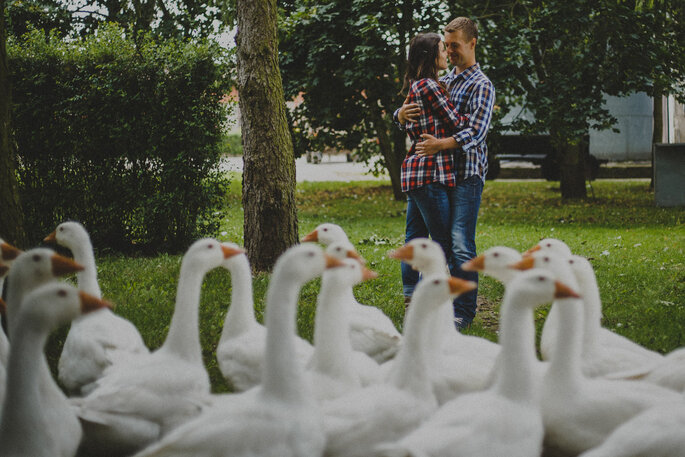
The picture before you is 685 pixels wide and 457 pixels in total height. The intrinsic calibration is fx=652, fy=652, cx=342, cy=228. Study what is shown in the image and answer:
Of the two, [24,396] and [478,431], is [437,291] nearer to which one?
[478,431]

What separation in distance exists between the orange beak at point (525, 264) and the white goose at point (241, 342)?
48.6 inches

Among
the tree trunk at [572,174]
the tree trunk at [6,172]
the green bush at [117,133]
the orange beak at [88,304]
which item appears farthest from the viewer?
the tree trunk at [572,174]

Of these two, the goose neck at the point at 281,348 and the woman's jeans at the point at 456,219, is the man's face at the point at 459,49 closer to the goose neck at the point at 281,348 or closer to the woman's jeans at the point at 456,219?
the woman's jeans at the point at 456,219

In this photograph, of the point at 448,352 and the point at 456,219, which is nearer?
the point at 448,352

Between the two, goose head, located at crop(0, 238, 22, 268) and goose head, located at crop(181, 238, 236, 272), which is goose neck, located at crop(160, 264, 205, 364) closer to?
goose head, located at crop(181, 238, 236, 272)

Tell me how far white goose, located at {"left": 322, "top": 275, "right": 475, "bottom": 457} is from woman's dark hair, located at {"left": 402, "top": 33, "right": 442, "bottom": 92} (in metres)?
2.39

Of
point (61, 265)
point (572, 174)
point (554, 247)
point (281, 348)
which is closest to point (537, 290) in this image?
point (281, 348)

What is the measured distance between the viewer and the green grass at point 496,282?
5.40 metres

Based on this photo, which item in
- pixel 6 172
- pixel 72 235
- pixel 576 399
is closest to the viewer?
pixel 576 399

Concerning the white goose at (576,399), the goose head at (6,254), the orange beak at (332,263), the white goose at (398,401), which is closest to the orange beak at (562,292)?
the white goose at (576,399)

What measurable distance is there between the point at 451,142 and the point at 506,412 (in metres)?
2.69

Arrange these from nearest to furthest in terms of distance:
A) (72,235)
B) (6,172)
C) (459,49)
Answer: (72,235), (6,172), (459,49)

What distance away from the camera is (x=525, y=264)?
132 inches

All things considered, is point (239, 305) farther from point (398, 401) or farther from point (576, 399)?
point (576, 399)
